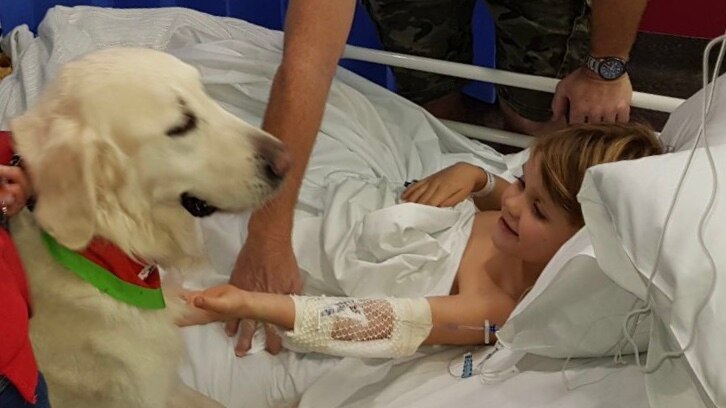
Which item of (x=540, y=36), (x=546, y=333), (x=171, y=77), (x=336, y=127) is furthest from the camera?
(x=540, y=36)

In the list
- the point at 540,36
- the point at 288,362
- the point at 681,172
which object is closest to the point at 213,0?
the point at 540,36

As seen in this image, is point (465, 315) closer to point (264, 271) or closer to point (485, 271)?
point (485, 271)

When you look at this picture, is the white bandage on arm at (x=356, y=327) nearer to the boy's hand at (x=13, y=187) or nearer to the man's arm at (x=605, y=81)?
the boy's hand at (x=13, y=187)

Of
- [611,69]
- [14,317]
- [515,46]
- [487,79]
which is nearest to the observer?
[14,317]

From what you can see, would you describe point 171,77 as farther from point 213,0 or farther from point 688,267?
point 213,0

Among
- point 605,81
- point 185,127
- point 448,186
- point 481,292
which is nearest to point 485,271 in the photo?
point 481,292

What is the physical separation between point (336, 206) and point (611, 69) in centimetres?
55

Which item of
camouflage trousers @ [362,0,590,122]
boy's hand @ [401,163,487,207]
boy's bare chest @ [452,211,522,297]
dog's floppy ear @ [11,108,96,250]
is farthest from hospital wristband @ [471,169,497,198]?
dog's floppy ear @ [11,108,96,250]

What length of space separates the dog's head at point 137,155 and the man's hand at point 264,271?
0.73 ft

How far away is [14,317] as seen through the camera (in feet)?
2.69

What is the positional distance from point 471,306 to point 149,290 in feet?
1.58

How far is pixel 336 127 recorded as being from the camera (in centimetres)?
167

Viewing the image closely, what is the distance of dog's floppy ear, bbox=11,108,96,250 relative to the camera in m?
0.88

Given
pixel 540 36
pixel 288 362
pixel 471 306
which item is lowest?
pixel 288 362
